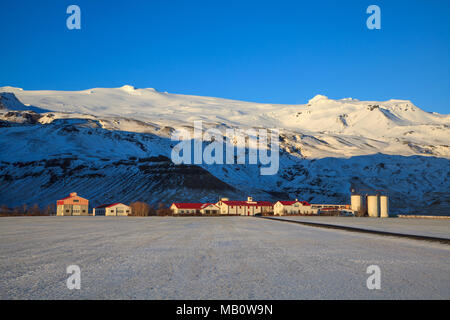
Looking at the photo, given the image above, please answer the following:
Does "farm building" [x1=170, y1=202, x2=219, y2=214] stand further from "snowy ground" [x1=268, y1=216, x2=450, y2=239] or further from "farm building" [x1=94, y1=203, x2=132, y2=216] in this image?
"snowy ground" [x1=268, y1=216, x2=450, y2=239]

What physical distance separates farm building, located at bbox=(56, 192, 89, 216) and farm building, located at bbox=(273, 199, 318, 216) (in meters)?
49.8

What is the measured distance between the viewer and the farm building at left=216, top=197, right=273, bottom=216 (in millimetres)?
99875

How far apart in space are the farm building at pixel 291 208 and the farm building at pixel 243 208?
10.3 ft

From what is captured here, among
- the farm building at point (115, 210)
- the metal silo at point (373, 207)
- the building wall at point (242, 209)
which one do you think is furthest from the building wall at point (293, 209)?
the farm building at point (115, 210)

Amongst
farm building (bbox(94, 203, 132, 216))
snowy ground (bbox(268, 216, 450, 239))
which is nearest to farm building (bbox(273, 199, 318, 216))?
farm building (bbox(94, 203, 132, 216))

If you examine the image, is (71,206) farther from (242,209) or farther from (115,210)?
(242,209)

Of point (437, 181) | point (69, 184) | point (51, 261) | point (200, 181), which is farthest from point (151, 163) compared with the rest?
point (51, 261)

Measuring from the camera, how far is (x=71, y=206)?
3615 inches

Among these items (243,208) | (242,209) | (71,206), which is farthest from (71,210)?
(243,208)

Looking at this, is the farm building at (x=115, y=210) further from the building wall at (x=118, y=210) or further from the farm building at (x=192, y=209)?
the farm building at (x=192, y=209)

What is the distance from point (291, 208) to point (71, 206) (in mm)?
56552

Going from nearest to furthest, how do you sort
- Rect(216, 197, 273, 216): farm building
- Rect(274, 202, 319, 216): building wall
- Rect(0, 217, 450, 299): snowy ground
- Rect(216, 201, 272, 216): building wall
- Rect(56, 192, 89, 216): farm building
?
1. Rect(0, 217, 450, 299): snowy ground
2. Rect(56, 192, 89, 216): farm building
3. Rect(216, 201, 272, 216): building wall
4. Rect(216, 197, 273, 216): farm building
5. Rect(274, 202, 319, 216): building wall
